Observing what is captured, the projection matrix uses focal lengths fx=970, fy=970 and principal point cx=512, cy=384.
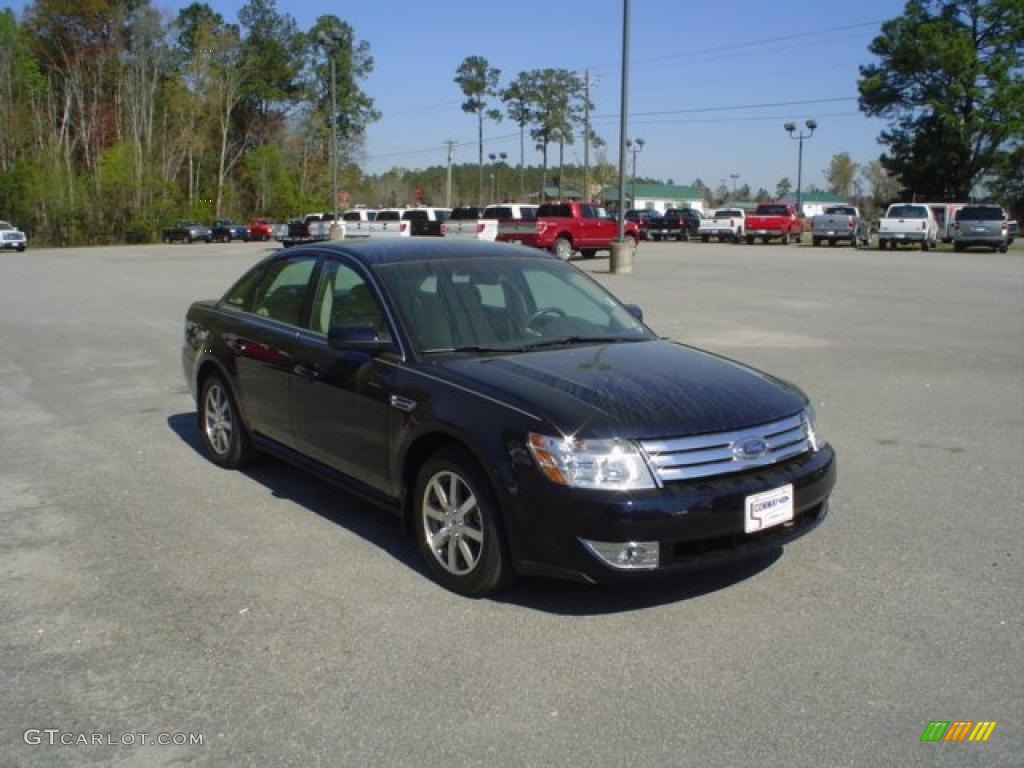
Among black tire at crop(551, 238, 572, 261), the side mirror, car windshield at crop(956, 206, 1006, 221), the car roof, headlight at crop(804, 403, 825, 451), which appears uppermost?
car windshield at crop(956, 206, 1006, 221)

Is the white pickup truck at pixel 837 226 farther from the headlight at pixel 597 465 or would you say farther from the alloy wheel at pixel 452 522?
the headlight at pixel 597 465

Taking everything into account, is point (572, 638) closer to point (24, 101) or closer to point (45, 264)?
point (45, 264)

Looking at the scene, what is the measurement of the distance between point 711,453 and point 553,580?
1.05 metres

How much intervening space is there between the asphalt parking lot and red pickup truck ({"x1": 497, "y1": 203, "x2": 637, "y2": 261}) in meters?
25.6

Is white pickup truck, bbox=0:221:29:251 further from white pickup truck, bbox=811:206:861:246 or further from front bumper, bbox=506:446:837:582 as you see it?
front bumper, bbox=506:446:837:582

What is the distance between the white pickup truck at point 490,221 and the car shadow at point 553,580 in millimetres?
26075

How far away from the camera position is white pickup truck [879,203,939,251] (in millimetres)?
40656

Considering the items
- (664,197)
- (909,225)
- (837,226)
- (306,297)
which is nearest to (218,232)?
(837,226)

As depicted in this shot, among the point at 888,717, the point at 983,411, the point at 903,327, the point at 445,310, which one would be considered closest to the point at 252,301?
the point at 445,310

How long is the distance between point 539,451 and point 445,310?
1.38 meters

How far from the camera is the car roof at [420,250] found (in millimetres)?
5406

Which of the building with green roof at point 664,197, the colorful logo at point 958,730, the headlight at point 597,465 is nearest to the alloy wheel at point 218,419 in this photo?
the headlight at point 597,465

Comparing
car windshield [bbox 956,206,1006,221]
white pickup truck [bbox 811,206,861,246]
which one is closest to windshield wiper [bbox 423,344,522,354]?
car windshield [bbox 956,206,1006,221]

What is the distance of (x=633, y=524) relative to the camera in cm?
383
